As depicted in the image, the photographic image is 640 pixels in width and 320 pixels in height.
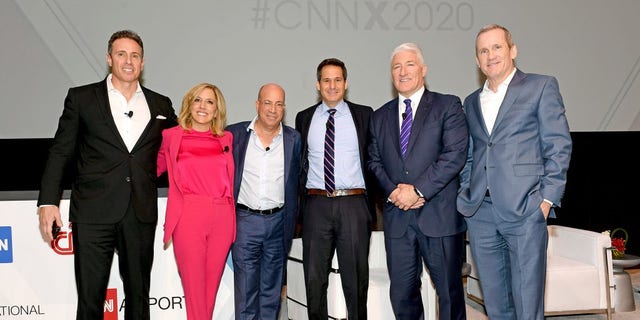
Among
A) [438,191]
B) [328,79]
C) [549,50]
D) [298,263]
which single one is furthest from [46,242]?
[549,50]

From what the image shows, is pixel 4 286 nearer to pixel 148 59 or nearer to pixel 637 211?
pixel 148 59

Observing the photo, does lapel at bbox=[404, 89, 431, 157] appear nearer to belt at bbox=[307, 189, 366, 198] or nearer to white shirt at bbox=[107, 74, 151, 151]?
belt at bbox=[307, 189, 366, 198]

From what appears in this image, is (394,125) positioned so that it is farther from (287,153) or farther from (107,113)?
(107,113)

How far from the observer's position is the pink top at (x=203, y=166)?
10.5 ft

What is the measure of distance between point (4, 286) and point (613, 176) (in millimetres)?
5680

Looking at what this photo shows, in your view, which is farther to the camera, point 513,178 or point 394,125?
point 394,125

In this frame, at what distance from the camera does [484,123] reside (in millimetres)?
2967

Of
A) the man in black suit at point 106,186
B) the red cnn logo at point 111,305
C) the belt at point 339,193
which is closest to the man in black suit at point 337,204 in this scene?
the belt at point 339,193

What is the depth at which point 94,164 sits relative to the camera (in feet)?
9.95

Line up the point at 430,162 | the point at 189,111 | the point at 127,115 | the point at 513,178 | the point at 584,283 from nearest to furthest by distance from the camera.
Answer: the point at 513,178
the point at 127,115
the point at 430,162
the point at 189,111
the point at 584,283

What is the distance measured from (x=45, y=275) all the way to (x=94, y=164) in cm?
109

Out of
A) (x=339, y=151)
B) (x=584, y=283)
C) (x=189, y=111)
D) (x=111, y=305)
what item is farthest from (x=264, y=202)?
(x=584, y=283)

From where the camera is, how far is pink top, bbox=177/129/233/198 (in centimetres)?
321

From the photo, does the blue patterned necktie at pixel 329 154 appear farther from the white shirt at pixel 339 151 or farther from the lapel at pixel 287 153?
the lapel at pixel 287 153
